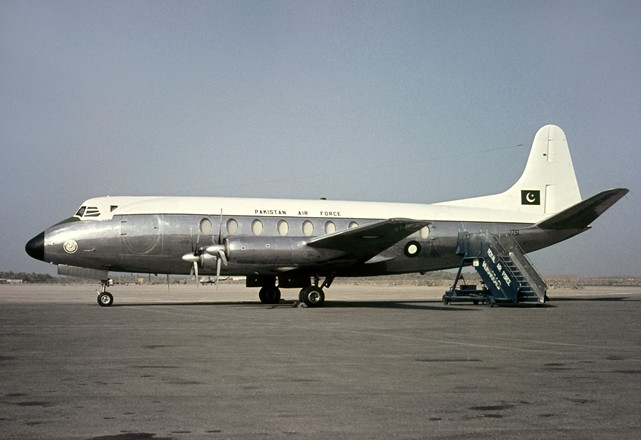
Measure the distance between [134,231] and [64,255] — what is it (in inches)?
106

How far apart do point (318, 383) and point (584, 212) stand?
953 inches

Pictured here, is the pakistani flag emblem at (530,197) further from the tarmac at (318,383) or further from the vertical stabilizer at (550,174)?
the tarmac at (318,383)

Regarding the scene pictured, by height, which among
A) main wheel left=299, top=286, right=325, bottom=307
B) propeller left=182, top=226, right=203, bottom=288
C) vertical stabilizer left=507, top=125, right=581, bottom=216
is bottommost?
main wheel left=299, top=286, right=325, bottom=307

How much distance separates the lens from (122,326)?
1727 cm

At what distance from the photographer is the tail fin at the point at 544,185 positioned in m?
33.1

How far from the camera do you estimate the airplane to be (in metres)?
26.4

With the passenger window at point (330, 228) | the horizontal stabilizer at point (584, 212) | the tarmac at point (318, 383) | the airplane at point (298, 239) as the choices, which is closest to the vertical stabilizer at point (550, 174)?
the airplane at point (298, 239)

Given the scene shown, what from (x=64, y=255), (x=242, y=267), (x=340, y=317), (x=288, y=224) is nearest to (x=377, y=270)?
(x=288, y=224)

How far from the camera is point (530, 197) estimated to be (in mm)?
33344

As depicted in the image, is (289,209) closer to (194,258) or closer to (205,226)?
(205,226)

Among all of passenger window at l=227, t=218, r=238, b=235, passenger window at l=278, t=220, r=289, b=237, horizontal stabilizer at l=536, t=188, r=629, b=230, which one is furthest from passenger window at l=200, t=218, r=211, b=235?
horizontal stabilizer at l=536, t=188, r=629, b=230

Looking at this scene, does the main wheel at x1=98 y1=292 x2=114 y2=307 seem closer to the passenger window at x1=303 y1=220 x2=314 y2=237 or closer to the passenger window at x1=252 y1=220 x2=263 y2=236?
the passenger window at x1=252 y1=220 x2=263 y2=236

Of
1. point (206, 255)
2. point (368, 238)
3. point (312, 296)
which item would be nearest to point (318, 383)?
point (206, 255)

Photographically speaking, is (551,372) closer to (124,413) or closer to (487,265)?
(124,413)
